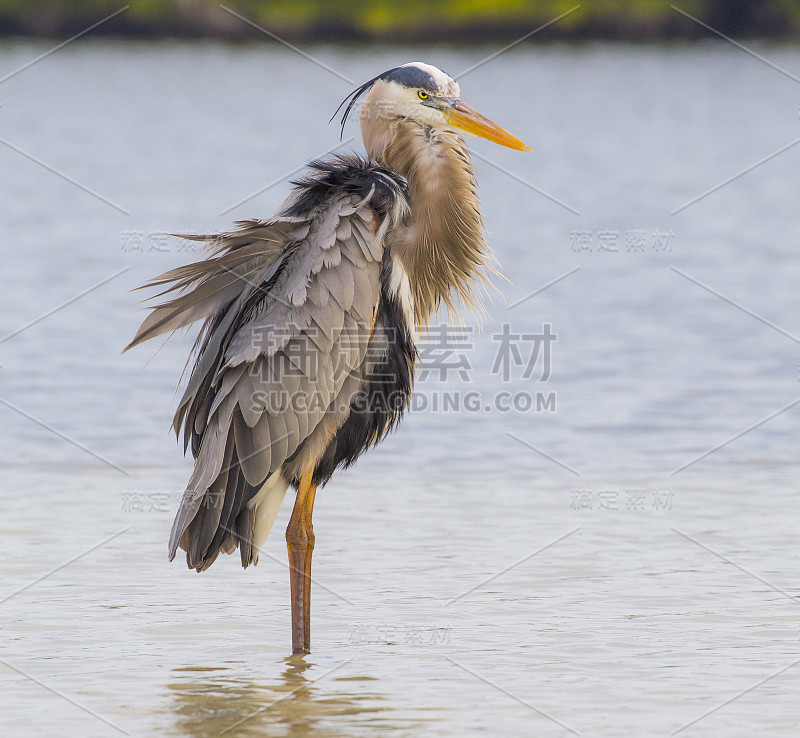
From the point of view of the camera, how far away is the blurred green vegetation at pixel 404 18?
51.0 meters

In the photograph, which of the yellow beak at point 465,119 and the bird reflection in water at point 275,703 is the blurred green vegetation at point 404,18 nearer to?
the yellow beak at point 465,119

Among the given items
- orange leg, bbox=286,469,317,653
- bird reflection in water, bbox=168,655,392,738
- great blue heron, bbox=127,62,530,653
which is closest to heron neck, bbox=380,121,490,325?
great blue heron, bbox=127,62,530,653

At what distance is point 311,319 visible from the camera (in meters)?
5.60

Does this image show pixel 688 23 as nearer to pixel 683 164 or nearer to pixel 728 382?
pixel 683 164

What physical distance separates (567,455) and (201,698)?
4.22m

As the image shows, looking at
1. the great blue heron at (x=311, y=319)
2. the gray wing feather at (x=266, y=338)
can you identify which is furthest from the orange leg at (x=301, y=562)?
→ the gray wing feather at (x=266, y=338)

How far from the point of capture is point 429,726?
5004 millimetres

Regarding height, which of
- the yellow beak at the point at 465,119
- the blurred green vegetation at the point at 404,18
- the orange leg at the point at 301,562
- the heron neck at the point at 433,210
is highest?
the blurred green vegetation at the point at 404,18

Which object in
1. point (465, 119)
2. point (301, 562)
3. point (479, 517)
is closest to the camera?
point (301, 562)

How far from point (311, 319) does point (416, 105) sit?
1.16 metres

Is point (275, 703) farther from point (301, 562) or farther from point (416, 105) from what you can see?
point (416, 105)

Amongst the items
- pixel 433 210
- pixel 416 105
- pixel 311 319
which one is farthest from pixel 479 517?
pixel 416 105

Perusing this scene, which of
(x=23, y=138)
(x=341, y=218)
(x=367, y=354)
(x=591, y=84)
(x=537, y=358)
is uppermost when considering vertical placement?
(x=591, y=84)

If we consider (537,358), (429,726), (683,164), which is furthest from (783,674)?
(683,164)
